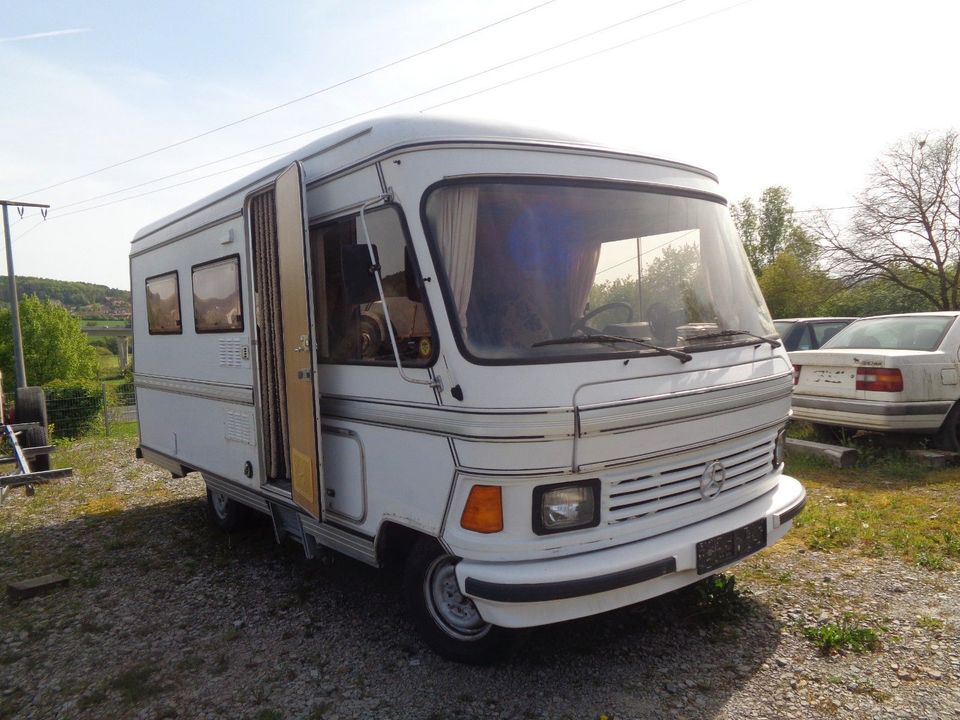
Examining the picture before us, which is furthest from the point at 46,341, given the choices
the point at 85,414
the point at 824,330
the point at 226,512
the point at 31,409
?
the point at 824,330

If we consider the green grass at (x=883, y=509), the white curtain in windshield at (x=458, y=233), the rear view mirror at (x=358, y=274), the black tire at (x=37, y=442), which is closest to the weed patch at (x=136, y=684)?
the rear view mirror at (x=358, y=274)

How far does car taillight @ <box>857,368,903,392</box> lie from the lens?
7172mm

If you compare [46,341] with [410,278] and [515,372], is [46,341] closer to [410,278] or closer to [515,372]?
[410,278]

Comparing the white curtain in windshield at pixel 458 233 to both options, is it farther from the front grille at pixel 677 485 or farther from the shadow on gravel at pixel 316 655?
the shadow on gravel at pixel 316 655

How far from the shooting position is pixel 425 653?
3896mm

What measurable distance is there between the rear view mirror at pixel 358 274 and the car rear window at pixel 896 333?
6277 mm

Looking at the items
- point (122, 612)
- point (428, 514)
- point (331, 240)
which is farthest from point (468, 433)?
point (122, 612)

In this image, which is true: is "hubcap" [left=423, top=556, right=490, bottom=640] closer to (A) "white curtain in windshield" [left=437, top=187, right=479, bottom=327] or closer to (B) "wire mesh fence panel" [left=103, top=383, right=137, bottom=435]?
(A) "white curtain in windshield" [left=437, top=187, right=479, bottom=327]

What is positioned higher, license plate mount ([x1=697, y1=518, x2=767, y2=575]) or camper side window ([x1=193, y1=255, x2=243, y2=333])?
camper side window ([x1=193, y1=255, x2=243, y2=333])

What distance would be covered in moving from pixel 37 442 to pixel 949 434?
33.2ft

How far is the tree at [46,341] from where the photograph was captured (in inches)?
1710

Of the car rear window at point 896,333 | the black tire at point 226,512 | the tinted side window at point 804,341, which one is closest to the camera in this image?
the black tire at point 226,512

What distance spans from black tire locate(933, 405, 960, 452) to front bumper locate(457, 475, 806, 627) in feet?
17.6

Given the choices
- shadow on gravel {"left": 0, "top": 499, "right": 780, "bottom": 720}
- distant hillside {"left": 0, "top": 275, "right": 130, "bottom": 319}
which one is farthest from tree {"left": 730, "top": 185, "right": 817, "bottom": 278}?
distant hillside {"left": 0, "top": 275, "right": 130, "bottom": 319}
